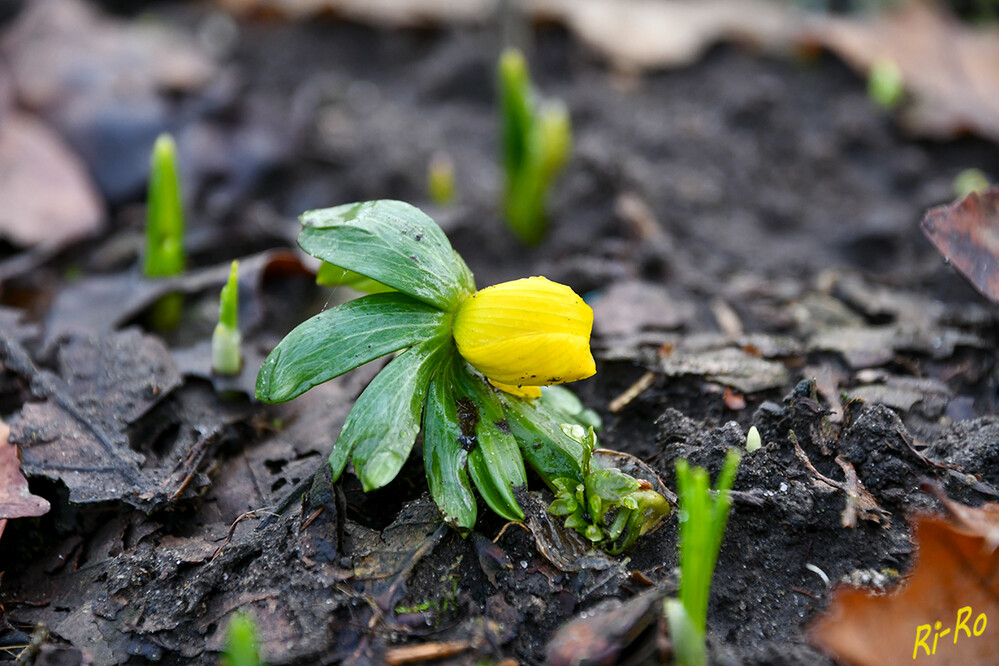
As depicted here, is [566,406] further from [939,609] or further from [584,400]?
[939,609]

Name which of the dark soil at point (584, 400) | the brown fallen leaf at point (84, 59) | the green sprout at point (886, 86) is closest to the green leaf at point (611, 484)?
the dark soil at point (584, 400)

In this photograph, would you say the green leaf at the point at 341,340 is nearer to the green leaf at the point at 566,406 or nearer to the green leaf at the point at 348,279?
the green leaf at the point at 348,279

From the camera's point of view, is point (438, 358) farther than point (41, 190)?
No

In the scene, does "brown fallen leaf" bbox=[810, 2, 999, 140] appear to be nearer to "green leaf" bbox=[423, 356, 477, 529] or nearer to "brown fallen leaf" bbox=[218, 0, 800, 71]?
"brown fallen leaf" bbox=[218, 0, 800, 71]

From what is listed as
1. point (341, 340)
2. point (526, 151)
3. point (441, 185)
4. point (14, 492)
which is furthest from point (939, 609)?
point (441, 185)

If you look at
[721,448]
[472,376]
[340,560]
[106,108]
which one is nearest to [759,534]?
[721,448]
